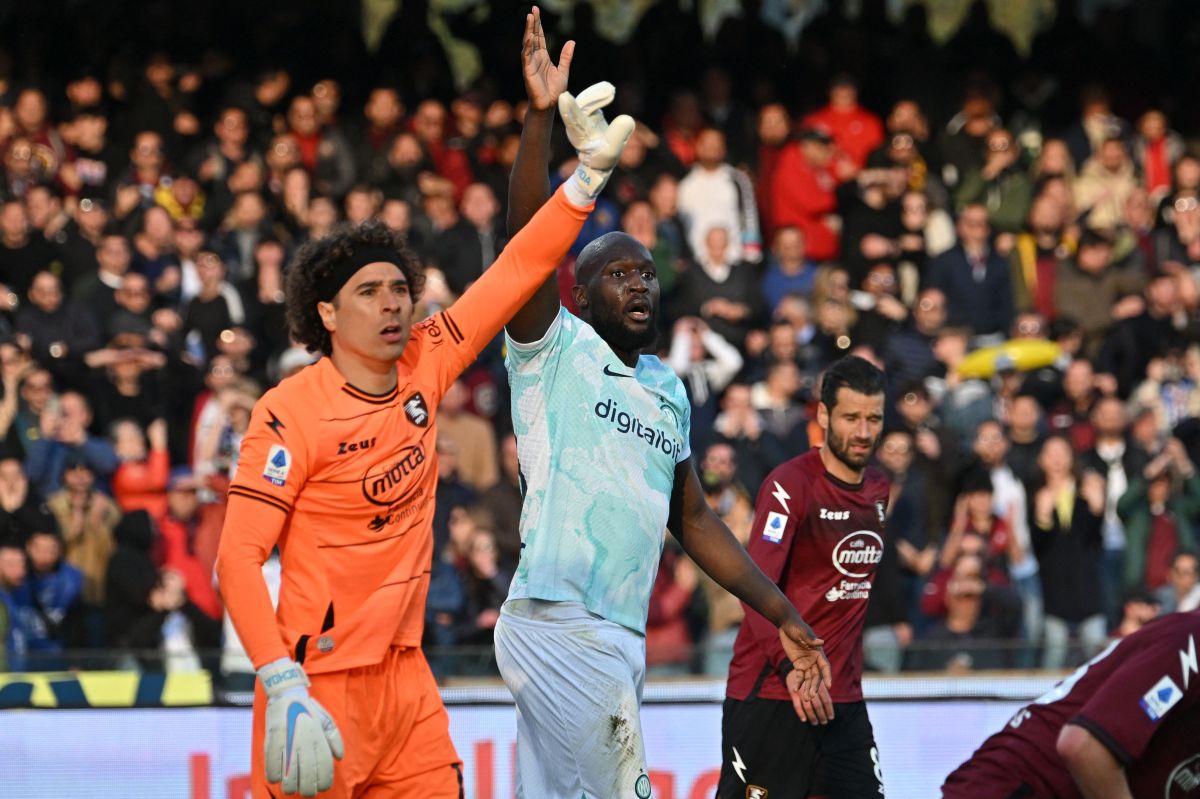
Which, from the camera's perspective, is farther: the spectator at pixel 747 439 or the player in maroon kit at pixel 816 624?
the spectator at pixel 747 439

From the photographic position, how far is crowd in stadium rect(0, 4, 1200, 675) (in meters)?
12.2

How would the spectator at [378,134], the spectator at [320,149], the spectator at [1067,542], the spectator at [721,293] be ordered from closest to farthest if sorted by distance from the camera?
the spectator at [1067,542], the spectator at [721,293], the spectator at [320,149], the spectator at [378,134]

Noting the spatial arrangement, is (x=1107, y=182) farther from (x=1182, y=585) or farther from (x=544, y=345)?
(x=544, y=345)

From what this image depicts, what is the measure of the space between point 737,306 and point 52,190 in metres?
5.35

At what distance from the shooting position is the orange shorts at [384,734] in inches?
225

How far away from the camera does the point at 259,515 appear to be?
220 inches

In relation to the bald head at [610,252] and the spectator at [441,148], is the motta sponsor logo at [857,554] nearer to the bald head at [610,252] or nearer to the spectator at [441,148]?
the bald head at [610,252]

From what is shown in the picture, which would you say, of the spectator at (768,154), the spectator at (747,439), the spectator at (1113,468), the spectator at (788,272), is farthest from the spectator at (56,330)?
the spectator at (1113,468)

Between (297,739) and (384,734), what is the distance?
505mm

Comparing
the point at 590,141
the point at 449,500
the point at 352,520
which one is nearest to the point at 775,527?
the point at 590,141

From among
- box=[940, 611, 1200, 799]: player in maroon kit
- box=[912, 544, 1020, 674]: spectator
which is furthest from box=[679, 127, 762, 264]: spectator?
box=[940, 611, 1200, 799]: player in maroon kit

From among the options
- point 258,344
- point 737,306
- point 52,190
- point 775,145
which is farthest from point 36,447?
point 775,145

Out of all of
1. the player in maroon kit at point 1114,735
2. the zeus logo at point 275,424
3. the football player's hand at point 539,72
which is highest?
the football player's hand at point 539,72

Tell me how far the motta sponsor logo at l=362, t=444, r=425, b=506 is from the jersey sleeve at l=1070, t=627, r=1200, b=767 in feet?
6.82
